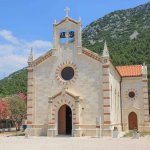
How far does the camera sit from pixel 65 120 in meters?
37.7

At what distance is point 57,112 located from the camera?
36.8 metres

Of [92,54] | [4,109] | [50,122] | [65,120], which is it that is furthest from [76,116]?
[4,109]

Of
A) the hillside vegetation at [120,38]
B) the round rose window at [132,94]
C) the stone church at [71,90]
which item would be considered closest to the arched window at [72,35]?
the stone church at [71,90]

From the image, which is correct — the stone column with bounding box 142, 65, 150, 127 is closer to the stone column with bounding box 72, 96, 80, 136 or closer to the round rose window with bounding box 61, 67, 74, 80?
the round rose window with bounding box 61, 67, 74, 80

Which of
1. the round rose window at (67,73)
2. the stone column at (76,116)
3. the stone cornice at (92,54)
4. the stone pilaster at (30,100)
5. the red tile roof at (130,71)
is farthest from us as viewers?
the red tile roof at (130,71)

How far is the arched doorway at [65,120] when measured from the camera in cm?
3747

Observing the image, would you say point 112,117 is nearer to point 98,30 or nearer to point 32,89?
point 32,89

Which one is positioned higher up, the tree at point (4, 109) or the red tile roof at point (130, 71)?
the red tile roof at point (130, 71)

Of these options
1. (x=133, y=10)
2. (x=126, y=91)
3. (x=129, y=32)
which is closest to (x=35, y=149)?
(x=126, y=91)

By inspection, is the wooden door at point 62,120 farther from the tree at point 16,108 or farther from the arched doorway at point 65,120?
the tree at point 16,108

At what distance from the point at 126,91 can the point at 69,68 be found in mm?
10489

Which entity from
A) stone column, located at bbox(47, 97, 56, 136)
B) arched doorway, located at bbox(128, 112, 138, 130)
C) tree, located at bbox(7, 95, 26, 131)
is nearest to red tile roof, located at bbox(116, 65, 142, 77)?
arched doorway, located at bbox(128, 112, 138, 130)

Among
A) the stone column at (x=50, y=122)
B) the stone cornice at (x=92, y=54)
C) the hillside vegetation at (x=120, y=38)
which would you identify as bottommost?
the stone column at (x=50, y=122)

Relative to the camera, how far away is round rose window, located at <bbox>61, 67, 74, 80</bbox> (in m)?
37.7
